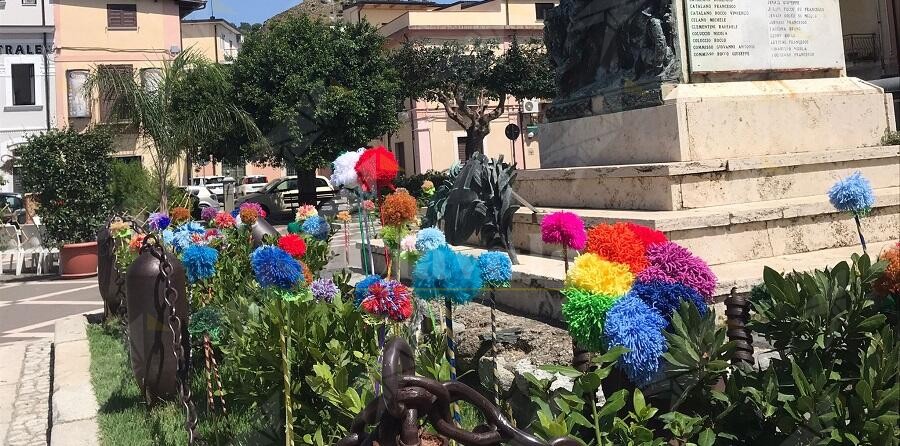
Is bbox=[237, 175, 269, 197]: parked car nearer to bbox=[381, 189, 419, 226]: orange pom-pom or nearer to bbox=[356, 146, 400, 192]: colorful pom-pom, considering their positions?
bbox=[356, 146, 400, 192]: colorful pom-pom

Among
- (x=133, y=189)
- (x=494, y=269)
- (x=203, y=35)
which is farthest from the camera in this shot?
(x=203, y=35)

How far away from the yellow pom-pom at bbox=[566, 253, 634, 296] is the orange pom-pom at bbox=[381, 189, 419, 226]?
1704 millimetres

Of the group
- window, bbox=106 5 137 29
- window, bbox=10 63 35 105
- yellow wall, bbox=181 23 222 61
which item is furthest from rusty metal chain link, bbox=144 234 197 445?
yellow wall, bbox=181 23 222 61

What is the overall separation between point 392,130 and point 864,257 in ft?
80.0

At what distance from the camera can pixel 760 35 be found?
6441mm

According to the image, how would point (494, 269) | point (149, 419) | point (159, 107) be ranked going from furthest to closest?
point (159, 107), point (149, 419), point (494, 269)

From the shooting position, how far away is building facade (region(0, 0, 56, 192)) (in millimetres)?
27875

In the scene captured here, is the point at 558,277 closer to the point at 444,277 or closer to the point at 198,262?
the point at 444,277

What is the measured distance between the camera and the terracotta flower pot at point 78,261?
14070mm

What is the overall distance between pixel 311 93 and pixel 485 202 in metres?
19.1

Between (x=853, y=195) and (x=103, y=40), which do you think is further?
(x=103, y=40)

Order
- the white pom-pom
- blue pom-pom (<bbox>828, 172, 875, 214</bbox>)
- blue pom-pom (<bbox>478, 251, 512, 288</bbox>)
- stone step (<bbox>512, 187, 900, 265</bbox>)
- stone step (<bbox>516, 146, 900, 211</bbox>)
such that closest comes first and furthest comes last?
blue pom-pom (<bbox>478, 251, 512, 288</bbox>)
blue pom-pom (<bbox>828, 172, 875, 214</bbox>)
stone step (<bbox>512, 187, 900, 265</bbox>)
the white pom-pom
stone step (<bbox>516, 146, 900, 211</bbox>)

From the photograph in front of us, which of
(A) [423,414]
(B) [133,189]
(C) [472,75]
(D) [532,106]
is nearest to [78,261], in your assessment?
(B) [133,189]

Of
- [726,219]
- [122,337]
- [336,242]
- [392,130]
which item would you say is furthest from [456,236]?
[392,130]
